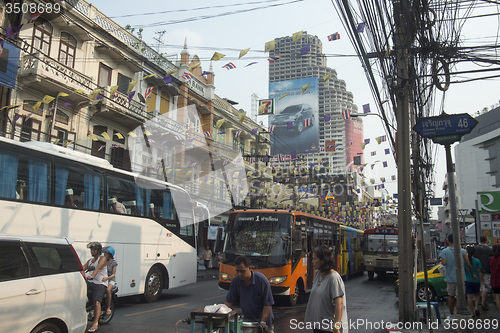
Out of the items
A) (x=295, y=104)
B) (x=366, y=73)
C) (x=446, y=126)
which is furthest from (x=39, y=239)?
(x=295, y=104)

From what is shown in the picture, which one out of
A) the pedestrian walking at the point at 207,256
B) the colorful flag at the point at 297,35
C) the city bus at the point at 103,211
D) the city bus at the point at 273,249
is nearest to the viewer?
the city bus at the point at 103,211

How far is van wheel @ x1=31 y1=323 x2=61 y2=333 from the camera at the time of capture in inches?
209

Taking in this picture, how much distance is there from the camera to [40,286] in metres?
5.41

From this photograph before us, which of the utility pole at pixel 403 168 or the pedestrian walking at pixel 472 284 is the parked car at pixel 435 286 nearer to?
the pedestrian walking at pixel 472 284

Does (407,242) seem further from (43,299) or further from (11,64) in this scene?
(11,64)

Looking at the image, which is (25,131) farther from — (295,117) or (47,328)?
(295,117)

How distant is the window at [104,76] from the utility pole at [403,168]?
54.9ft

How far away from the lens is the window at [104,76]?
68.9ft

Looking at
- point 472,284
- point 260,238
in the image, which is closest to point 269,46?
point 260,238

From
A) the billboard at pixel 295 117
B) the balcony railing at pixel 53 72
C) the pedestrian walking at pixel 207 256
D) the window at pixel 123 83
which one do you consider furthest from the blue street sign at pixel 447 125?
the billboard at pixel 295 117

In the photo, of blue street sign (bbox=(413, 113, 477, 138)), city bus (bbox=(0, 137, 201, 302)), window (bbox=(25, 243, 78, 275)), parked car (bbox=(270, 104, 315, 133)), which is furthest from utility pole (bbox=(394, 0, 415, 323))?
parked car (bbox=(270, 104, 315, 133))

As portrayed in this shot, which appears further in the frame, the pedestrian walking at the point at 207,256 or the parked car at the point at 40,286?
the pedestrian walking at the point at 207,256

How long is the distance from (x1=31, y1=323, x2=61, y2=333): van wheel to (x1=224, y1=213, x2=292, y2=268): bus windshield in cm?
643

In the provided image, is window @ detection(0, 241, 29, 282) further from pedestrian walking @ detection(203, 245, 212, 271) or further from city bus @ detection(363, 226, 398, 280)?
pedestrian walking @ detection(203, 245, 212, 271)
